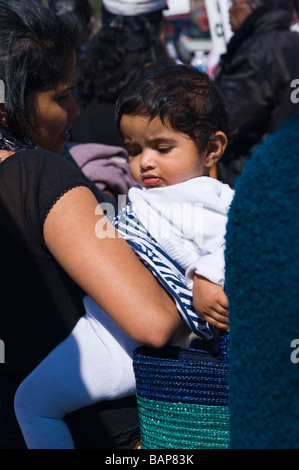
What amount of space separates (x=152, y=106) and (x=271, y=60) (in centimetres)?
200

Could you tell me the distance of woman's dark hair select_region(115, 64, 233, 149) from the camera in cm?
218

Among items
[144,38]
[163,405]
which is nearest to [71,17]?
[163,405]

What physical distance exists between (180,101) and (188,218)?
0.54 m

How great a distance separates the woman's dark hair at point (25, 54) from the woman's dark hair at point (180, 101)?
347 millimetres

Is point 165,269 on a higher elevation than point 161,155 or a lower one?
lower

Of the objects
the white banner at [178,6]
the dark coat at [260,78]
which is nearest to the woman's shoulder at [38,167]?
the dark coat at [260,78]

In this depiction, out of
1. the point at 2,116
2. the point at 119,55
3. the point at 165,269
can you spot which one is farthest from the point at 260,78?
the point at 165,269

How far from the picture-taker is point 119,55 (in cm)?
402

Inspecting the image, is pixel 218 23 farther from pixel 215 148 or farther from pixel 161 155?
pixel 161 155

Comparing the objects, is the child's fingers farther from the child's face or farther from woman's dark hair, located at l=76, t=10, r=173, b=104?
woman's dark hair, located at l=76, t=10, r=173, b=104

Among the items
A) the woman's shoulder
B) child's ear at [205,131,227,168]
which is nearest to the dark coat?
child's ear at [205,131,227,168]

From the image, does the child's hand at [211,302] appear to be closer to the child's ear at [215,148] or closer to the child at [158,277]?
the child at [158,277]

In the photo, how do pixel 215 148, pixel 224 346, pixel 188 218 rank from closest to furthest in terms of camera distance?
pixel 224 346 < pixel 188 218 < pixel 215 148
